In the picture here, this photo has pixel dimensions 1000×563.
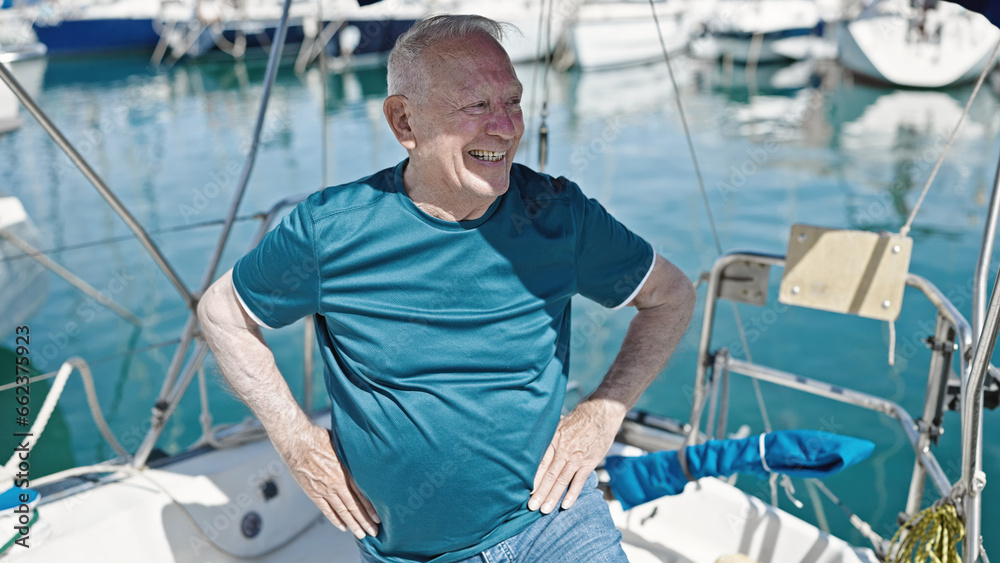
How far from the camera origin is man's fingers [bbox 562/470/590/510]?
149 cm

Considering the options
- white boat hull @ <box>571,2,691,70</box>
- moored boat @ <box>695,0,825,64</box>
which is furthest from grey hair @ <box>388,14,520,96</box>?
moored boat @ <box>695,0,825,64</box>

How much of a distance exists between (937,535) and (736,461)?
41cm

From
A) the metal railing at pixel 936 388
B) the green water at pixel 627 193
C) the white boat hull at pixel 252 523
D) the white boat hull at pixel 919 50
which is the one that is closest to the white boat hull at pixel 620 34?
the green water at pixel 627 193

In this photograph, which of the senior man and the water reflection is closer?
the senior man

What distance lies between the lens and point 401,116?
136cm

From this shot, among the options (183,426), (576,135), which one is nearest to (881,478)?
(183,426)

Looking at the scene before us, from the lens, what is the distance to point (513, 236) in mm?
1369

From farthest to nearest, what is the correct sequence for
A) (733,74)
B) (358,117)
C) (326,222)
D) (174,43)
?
(174,43) → (733,74) → (358,117) → (326,222)

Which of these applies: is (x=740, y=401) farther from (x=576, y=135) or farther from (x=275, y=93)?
(x=275, y=93)

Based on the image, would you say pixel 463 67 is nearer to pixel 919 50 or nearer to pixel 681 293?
pixel 681 293

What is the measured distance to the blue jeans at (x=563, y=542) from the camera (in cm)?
142

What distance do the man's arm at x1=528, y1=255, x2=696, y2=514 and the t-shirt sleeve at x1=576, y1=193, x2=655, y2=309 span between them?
0.13 ft

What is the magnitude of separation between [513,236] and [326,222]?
0.33 metres

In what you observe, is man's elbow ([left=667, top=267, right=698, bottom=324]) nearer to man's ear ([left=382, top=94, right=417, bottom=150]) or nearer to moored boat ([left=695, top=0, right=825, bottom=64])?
man's ear ([left=382, top=94, right=417, bottom=150])
